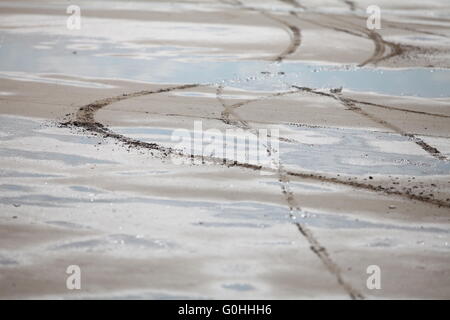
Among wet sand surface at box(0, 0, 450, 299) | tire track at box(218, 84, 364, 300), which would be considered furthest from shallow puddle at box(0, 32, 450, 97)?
tire track at box(218, 84, 364, 300)

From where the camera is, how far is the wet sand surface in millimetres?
6598

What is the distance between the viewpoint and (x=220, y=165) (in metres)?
9.04

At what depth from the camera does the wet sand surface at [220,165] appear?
660cm

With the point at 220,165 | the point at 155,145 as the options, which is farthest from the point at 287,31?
the point at 220,165

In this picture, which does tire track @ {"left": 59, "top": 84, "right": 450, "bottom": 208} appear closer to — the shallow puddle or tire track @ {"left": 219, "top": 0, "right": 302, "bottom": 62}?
the shallow puddle

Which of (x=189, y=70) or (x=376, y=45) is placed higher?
(x=376, y=45)

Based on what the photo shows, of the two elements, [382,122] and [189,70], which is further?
[189,70]

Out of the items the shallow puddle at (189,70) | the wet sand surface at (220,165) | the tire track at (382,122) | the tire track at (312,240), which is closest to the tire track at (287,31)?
the wet sand surface at (220,165)

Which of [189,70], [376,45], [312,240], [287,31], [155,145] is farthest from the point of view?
[287,31]

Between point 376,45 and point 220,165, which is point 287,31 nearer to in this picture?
point 376,45

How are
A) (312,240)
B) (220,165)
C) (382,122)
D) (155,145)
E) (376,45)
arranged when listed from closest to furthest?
(312,240), (220,165), (155,145), (382,122), (376,45)

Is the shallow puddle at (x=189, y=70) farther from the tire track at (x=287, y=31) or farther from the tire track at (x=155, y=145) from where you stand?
the tire track at (x=155, y=145)

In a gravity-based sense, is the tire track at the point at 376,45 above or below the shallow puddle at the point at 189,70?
above

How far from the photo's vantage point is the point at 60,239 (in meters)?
7.09
